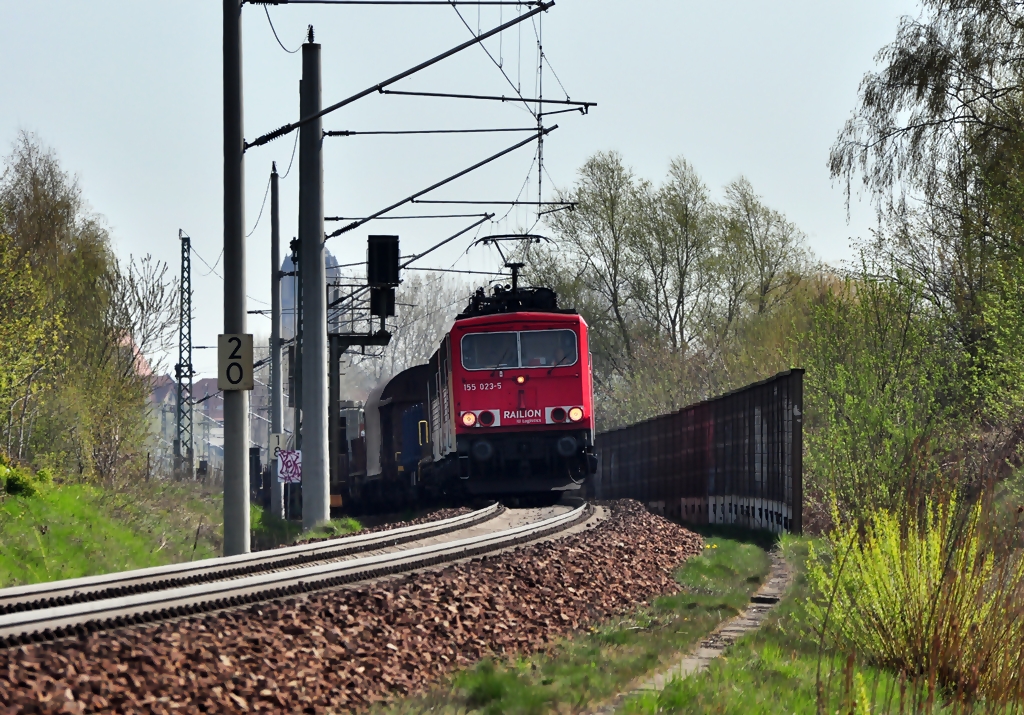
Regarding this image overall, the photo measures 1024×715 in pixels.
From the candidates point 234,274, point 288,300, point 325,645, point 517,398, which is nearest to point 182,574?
point 325,645

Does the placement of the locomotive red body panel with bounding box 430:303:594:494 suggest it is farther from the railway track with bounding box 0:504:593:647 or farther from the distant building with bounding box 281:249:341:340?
the railway track with bounding box 0:504:593:647

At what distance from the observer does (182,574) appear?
1048 centimetres

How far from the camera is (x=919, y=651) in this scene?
7047 mm

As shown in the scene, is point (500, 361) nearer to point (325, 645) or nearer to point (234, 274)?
point (234, 274)

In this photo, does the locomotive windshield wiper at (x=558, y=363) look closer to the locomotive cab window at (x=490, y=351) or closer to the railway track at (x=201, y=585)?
the locomotive cab window at (x=490, y=351)

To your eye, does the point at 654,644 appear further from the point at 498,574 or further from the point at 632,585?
the point at 632,585

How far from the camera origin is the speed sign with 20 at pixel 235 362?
1384 cm

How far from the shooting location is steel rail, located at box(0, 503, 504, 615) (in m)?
8.73

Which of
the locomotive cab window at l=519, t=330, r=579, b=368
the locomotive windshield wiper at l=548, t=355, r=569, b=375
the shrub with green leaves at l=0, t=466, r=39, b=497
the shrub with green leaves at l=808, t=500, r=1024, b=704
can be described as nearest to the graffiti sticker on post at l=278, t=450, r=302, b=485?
the shrub with green leaves at l=0, t=466, r=39, b=497

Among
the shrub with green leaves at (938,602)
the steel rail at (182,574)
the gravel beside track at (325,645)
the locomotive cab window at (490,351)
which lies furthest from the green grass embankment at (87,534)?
the shrub with green leaves at (938,602)

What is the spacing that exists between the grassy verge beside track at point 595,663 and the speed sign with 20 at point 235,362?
197 inches

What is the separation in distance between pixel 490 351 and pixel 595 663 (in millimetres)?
15099

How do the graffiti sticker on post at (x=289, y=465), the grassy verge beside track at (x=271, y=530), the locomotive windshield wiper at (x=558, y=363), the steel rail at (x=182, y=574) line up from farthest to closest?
the graffiti sticker on post at (x=289, y=465) < the grassy verge beside track at (x=271, y=530) < the locomotive windshield wiper at (x=558, y=363) < the steel rail at (x=182, y=574)

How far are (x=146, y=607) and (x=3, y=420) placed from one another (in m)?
18.8
